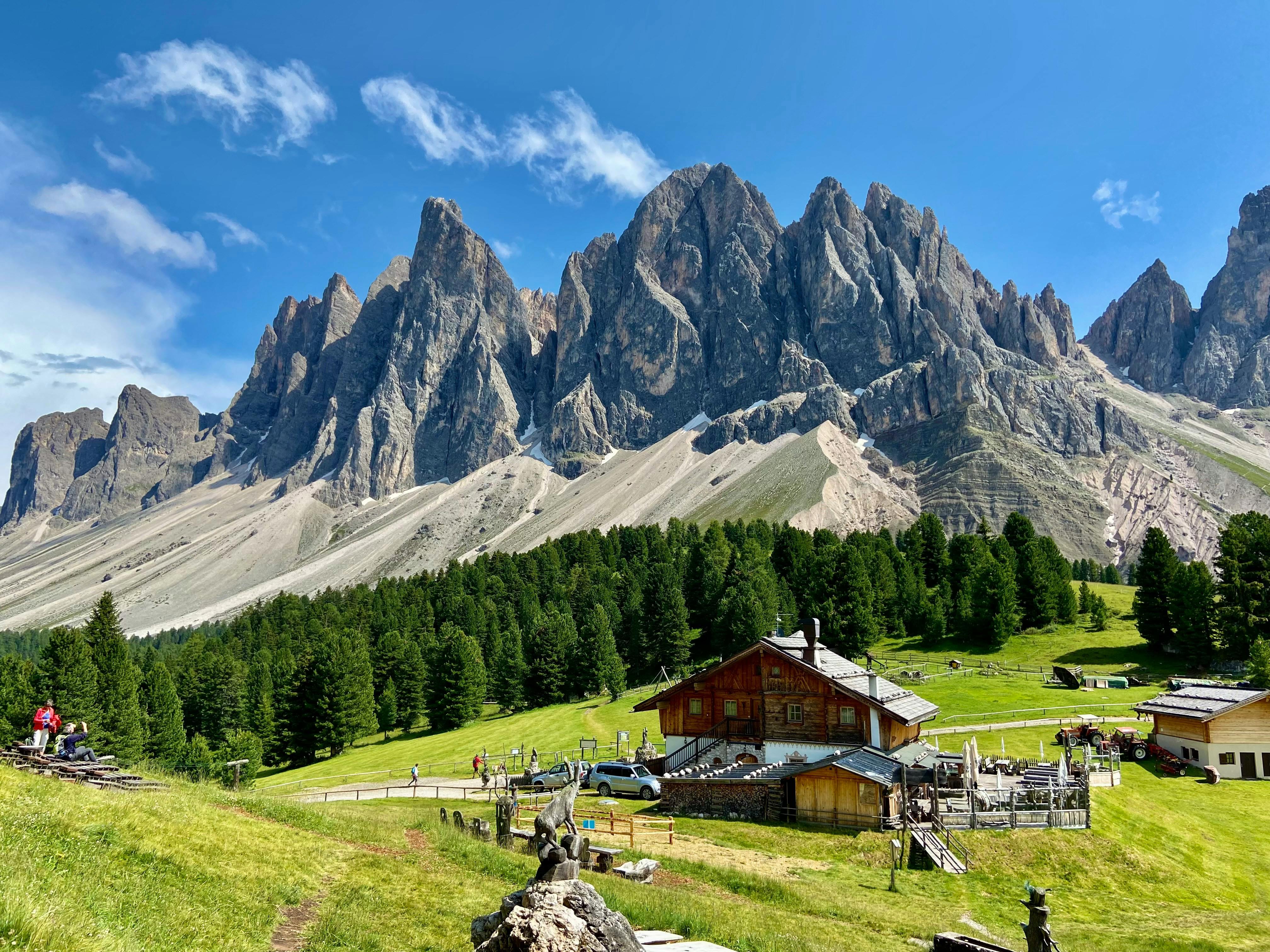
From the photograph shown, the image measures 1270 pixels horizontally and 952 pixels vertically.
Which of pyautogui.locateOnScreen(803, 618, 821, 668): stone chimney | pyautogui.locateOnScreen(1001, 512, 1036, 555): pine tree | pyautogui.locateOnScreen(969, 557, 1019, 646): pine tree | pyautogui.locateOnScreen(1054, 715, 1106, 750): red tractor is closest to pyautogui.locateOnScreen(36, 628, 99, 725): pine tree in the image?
pyautogui.locateOnScreen(803, 618, 821, 668): stone chimney

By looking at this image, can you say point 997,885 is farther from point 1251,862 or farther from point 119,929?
point 119,929

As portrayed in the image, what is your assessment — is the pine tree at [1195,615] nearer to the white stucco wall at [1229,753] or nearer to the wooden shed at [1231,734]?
the wooden shed at [1231,734]

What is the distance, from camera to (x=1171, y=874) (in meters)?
28.2

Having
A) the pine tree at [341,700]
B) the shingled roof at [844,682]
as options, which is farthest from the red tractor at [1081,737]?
the pine tree at [341,700]

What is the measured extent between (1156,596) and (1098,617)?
32.6ft

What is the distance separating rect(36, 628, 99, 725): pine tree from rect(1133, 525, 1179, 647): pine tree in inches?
3734

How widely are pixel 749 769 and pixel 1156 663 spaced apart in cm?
5714

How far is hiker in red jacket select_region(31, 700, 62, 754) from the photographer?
22.4 m

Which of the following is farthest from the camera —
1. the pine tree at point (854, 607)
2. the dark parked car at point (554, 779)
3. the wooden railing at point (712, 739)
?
the pine tree at point (854, 607)

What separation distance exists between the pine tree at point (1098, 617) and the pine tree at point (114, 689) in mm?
93879

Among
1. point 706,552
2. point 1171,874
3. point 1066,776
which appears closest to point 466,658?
point 706,552

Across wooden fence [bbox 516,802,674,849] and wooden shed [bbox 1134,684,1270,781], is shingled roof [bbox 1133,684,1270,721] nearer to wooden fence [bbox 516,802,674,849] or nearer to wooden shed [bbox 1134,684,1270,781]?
wooden shed [bbox 1134,684,1270,781]

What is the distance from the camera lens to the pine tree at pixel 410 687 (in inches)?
3187

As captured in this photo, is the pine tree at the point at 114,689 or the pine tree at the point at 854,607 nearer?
the pine tree at the point at 114,689
